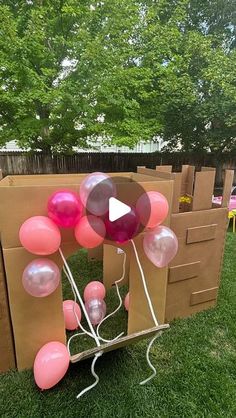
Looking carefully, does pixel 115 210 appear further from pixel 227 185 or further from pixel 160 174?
pixel 227 185

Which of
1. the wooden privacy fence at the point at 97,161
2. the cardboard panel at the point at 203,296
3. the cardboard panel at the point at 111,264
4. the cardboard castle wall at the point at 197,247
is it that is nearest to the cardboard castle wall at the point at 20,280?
the cardboard castle wall at the point at 197,247

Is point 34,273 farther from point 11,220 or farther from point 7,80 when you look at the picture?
point 7,80

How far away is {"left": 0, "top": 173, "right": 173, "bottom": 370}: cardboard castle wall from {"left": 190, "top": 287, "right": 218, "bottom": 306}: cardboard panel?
1.56 ft

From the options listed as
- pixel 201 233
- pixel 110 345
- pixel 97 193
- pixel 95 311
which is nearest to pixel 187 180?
pixel 201 233

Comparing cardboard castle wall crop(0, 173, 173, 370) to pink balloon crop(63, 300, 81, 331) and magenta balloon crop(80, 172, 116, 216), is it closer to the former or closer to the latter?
magenta balloon crop(80, 172, 116, 216)

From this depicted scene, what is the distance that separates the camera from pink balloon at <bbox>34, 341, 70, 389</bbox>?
1570mm

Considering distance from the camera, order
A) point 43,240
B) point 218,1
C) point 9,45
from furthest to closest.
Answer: point 218,1, point 9,45, point 43,240

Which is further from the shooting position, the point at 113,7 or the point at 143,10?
the point at 143,10

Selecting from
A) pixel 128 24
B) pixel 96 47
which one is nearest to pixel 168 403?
pixel 96 47

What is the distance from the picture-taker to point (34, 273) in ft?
4.82

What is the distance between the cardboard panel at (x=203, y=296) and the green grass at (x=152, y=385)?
264mm

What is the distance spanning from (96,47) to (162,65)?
201cm

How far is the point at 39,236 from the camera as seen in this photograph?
4.65 feet

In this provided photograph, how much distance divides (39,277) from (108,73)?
502 centimetres
